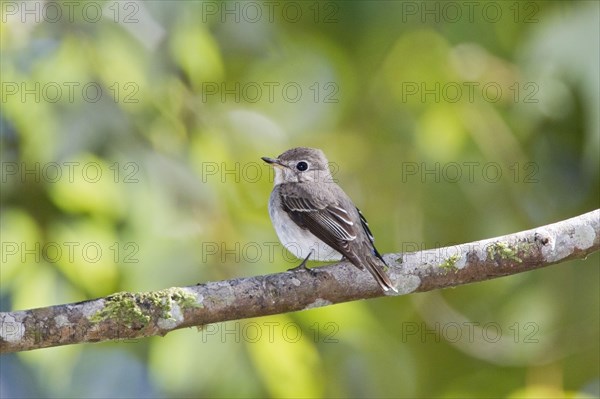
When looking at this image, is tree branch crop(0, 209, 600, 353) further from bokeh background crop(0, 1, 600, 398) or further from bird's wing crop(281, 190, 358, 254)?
bird's wing crop(281, 190, 358, 254)

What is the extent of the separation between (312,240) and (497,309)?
246 cm

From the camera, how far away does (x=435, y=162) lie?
7.24 metres

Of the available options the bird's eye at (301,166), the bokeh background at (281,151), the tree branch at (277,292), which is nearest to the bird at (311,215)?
the bird's eye at (301,166)

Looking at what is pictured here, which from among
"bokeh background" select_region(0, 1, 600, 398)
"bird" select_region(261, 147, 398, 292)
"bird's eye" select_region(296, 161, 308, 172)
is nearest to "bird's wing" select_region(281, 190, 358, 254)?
"bird" select_region(261, 147, 398, 292)

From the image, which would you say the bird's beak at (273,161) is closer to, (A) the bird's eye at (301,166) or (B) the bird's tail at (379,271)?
(A) the bird's eye at (301,166)

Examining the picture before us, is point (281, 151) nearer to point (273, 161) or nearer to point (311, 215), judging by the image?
point (273, 161)

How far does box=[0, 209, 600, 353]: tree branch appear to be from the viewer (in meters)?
4.14

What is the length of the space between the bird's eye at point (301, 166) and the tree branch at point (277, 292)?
1697 millimetres

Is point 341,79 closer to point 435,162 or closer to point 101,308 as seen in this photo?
point 435,162

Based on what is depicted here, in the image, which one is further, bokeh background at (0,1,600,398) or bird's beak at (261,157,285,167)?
bird's beak at (261,157,285,167)

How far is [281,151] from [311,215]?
36.9 inches

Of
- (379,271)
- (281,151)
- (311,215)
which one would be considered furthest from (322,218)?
(379,271)

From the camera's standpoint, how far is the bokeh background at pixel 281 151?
504 cm

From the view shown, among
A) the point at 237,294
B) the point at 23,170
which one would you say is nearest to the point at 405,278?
the point at 237,294
